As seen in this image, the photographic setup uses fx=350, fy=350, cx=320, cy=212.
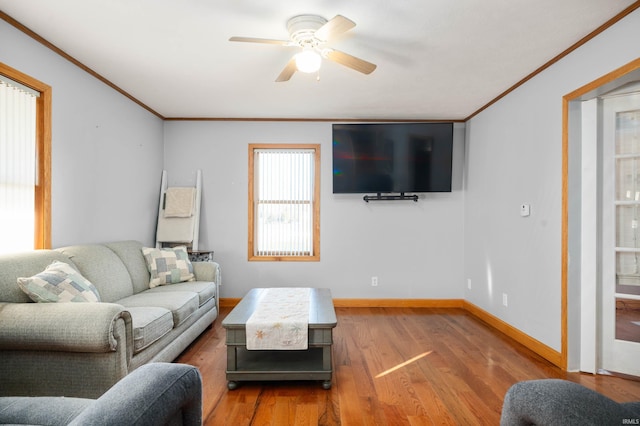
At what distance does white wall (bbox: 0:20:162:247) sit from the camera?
9.02 feet

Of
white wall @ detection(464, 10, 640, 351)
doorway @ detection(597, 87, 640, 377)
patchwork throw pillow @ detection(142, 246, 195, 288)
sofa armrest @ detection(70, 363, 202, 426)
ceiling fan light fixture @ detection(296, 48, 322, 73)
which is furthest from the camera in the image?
patchwork throw pillow @ detection(142, 246, 195, 288)

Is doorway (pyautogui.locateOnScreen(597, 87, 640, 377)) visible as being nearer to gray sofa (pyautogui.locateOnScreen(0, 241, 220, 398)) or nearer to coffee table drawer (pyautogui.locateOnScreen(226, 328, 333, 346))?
coffee table drawer (pyautogui.locateOnScreen(226, 328, 333, 346))

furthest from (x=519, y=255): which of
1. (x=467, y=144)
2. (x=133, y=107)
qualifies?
(x=133, y=107)

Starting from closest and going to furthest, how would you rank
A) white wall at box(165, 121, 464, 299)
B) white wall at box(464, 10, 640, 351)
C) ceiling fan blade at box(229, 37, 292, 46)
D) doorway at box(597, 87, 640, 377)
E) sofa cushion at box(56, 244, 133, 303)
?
ceiling fan blade at box(229, 37, 292, 46)
doorway at box(597, 87, 640, 377)
white wall at box(464, 10, 640, 351)
sofa cushion at box(56, 244, 133, 303)
white wall at box(165, 121, 464, 299)

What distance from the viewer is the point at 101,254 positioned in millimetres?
3041

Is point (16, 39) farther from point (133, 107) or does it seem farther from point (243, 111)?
point (243, 111)

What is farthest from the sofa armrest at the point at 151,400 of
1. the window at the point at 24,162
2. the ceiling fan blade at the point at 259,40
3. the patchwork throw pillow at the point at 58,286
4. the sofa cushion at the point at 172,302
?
the window at the point at 24,162

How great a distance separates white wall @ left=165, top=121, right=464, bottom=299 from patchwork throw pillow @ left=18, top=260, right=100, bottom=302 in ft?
7.78

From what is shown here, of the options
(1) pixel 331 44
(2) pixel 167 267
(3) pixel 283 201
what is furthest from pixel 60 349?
(3) pixel 283 201

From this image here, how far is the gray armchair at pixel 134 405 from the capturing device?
3.09 ft

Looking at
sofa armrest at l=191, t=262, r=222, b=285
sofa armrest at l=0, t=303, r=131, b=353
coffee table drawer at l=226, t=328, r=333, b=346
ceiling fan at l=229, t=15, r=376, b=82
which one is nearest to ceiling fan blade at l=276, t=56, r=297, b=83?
ceiling fan at l=229, t=15, r=376, b=82

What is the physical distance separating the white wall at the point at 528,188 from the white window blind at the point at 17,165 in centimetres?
416

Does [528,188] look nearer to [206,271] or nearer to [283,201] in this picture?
[283,201]

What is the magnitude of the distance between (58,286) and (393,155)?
3.72 m
